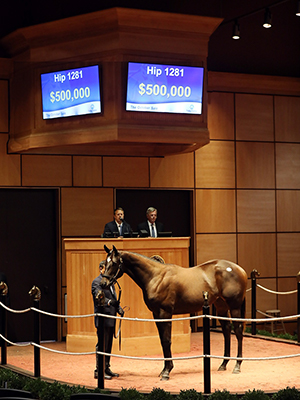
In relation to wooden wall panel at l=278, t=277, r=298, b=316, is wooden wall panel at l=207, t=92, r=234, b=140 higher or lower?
higher

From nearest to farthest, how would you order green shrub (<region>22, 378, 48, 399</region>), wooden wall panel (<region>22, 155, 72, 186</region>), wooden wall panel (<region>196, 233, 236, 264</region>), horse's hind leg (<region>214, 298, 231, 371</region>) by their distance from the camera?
green shrub (<region>22, 378, 48, 399</region>), horse's hind leg (<region>214, 298, 231, 371</region>), wooden wall panel (<region>22, 155, 72, 186</region>), wooden wall panel (<region>196, 233, 236, 264</region>)

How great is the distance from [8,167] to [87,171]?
1402 mm

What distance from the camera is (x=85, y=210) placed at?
12.0 meters

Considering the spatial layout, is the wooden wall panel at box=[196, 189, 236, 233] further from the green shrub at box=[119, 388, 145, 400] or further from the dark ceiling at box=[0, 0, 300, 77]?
the green shrub at box=[119, 388, 145, 400]

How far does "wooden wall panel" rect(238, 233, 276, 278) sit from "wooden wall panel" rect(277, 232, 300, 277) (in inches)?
A: 5.5

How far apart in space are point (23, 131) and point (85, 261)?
2.62 m

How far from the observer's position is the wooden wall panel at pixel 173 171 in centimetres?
1266

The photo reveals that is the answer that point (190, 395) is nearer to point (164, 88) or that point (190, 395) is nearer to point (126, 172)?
point (164, 88)

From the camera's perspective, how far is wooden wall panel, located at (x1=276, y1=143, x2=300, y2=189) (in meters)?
13.6

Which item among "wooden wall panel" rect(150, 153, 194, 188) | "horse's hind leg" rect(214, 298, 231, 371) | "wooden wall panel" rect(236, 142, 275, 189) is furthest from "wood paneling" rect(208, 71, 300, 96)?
"horse's hind leg" rect(214, 298, 231, 371)

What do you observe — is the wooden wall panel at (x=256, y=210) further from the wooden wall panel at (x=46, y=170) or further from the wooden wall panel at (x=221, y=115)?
the wooden wall panel at (x=46, y=170)

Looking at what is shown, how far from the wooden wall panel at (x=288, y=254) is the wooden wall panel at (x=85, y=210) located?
3.62 m

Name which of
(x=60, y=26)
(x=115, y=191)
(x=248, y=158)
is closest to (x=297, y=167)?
(x=248, y=158)

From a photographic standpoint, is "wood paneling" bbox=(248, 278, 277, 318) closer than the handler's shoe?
No
